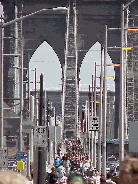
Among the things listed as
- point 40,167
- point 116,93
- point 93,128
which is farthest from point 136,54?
point 40,167

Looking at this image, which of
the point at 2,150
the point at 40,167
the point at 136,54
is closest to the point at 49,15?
the point at 136,54

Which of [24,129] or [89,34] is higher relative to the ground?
[89,34]

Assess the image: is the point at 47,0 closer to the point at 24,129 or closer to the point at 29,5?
the point at 29,5

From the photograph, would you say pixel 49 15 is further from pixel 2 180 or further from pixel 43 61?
pixel 2 180

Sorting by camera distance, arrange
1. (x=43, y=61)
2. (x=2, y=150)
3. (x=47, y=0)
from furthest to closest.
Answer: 1. (x=43, y=61)
2. (x=47, y=0)
3. (x=2, y=150)

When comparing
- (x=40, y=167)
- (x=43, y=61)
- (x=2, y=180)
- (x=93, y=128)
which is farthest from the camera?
(x=43, y=61)

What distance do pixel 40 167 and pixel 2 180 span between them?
1015cm

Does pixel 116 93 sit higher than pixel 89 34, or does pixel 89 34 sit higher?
pixel 89 34

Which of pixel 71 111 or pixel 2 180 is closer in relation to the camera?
pixel 2 180

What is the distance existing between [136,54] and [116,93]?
18.7 feet

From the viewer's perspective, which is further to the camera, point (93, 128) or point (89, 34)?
point (89, 34)

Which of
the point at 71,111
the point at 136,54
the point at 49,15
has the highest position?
the point at 49,15

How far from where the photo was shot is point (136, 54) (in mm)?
78000

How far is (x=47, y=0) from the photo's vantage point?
3059 inches
